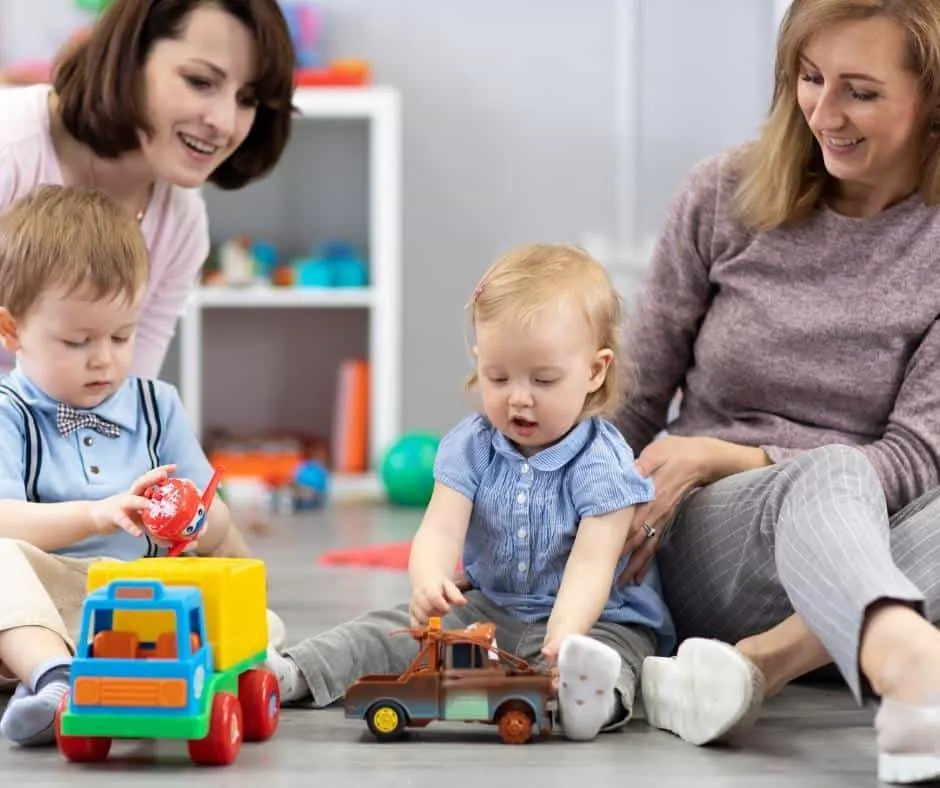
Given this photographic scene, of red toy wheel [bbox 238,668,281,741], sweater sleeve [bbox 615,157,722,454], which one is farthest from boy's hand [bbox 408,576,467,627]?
sweater sleeve [bbox 615,157,722,454]

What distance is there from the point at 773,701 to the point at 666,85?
3.00m

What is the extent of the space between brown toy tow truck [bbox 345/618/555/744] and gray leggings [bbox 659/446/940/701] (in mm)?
252

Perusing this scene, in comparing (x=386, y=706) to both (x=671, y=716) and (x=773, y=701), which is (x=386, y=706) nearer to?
(x=671, y=716)

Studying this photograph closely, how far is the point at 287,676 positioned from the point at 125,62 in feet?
2.82

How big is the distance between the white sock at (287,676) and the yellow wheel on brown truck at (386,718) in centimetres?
14

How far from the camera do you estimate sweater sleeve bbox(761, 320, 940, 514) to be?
164cm

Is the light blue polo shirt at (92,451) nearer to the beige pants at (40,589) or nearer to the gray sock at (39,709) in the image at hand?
the beige pants at (40,589)

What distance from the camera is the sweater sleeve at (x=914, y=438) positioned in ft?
5.39

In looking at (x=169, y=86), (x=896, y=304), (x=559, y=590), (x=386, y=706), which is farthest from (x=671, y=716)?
(x=169, y=86)

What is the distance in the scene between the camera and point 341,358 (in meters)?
4.46

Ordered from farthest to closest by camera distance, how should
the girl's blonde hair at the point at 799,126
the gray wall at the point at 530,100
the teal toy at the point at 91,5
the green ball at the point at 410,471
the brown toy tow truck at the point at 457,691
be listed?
1. the gray wall at the point at 530,100
2. the teal toy at the point at 91,5
3. the green ball at the point at 410,471
4. the girl's blonde hair at the point at 799,126
5. the brown toy tow truck at the point at 457,691

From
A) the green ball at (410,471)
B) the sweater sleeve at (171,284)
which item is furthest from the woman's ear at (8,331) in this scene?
the green ball at (410,471)

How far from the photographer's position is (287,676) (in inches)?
62.6

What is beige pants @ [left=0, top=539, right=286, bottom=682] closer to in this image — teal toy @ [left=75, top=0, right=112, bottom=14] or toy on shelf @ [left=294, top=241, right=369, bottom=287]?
toy on shelf @ [left=294, top=241, right=369, bottom=287]
